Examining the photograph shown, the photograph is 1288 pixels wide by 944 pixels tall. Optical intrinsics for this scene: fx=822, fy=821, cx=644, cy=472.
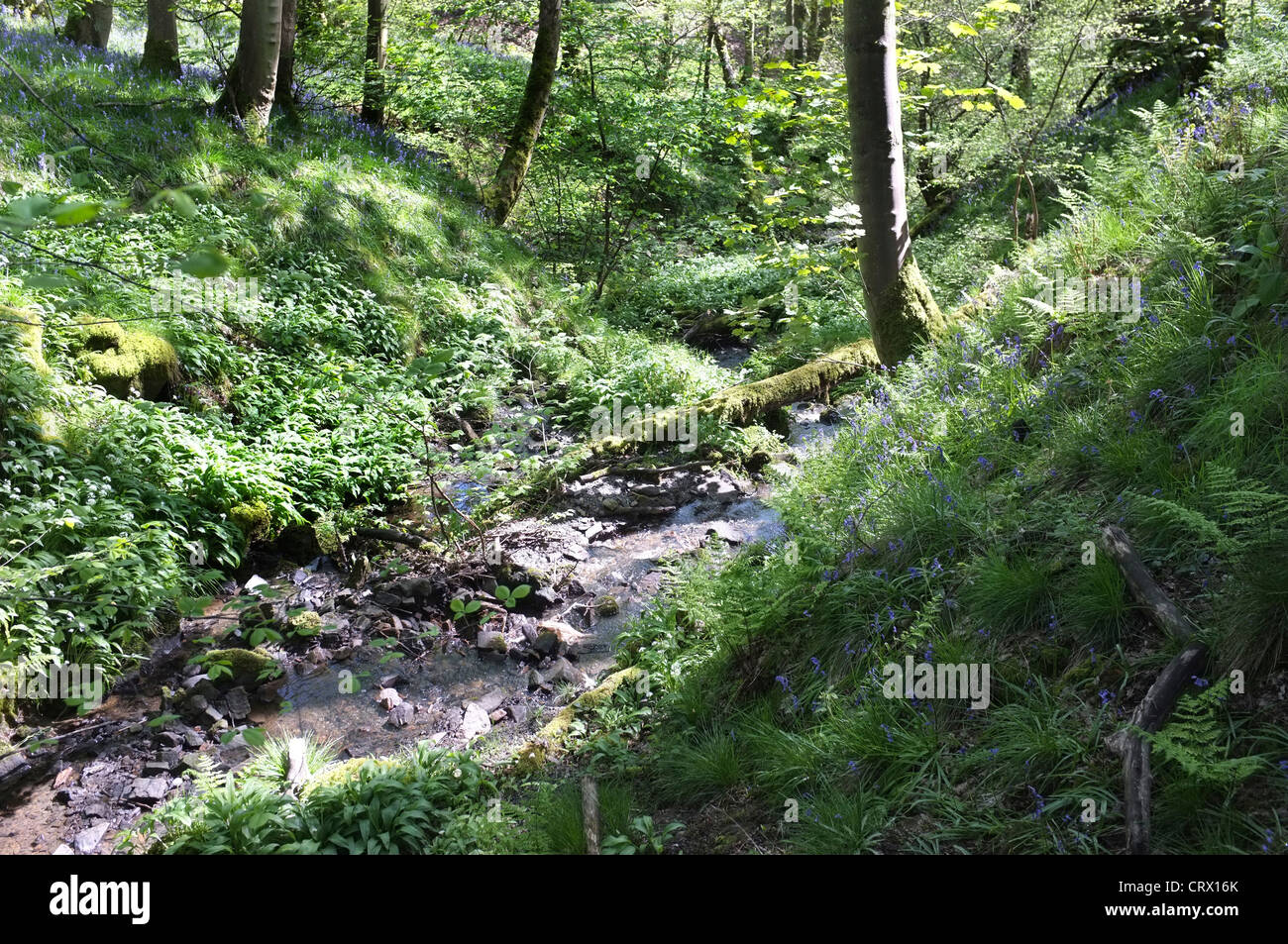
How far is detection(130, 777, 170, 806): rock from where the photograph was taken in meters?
4.76

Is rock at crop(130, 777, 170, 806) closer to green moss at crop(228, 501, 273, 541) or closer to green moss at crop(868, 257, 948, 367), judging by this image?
green moss at crop(228, 501, 273, 541)

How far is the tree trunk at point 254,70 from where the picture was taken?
11.2 m

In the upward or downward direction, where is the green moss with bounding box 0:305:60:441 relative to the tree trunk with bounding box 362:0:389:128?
downward

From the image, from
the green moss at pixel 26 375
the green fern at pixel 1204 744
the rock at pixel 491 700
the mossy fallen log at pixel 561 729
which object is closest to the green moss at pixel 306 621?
the rock at pixel 491 700

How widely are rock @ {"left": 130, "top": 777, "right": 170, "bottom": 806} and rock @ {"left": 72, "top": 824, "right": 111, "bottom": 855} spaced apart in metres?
0.23

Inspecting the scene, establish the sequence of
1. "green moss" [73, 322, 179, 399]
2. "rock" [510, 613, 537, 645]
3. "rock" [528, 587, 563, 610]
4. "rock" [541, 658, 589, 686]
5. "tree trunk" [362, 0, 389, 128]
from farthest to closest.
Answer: "tree trunk" [362, 0, 389, 128]
"green moss" [73, 322, 179, 399]
"rock" [528, 587, 563, 610]
"rock" [510, 613, 537, 645]
"rock" [541, 658, 589, 686]

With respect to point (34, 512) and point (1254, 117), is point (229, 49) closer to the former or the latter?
point (34, 512)

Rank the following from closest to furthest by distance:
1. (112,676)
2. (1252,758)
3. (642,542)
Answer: (1252,758), (112,676), (642,542)

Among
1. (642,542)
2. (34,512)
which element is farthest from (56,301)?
(642,542)

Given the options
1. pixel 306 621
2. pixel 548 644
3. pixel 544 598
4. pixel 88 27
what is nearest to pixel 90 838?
pixel 306 621

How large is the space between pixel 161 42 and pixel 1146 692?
15513mm

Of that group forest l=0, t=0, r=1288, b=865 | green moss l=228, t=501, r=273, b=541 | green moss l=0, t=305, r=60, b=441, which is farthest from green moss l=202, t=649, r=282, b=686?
green moss l=0, t=305, r=60, b=441

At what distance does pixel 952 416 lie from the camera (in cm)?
568
